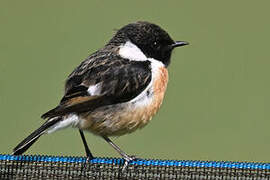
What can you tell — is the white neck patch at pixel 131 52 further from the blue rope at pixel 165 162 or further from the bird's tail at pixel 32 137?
the blue rope at pixel 165 162

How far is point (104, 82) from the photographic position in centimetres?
516

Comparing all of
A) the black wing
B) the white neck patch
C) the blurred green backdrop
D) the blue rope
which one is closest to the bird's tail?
Result: the black wing

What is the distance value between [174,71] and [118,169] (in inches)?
200

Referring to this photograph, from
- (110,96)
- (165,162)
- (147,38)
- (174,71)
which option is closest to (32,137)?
(110,96)

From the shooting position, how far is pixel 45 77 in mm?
8688

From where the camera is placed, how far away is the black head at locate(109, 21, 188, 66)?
5809mm

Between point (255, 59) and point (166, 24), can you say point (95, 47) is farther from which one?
point (255, 59)

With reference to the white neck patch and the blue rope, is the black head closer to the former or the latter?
the white neck patch

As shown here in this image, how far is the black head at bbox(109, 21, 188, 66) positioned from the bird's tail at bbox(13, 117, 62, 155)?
125 centimetres

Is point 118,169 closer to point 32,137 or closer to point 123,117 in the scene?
point 32,137

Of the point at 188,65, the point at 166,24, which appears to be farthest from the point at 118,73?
the point at 166,24

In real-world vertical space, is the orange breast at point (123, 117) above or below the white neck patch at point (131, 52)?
below

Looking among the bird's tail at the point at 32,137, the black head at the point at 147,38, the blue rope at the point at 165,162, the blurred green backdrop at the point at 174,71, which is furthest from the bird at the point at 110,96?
the blurred green backdrop at the point at 174,71

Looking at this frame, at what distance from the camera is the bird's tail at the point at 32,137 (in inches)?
185
